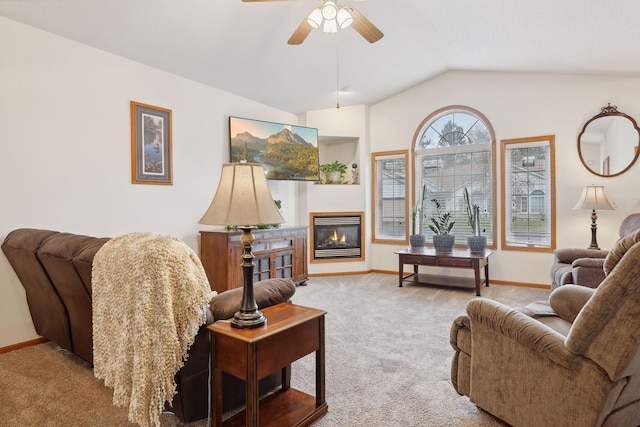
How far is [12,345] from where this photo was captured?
2.94 metres

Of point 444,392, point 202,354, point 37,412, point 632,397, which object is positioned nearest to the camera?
point 632,397

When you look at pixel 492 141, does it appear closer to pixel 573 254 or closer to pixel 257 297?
pixel 573 254

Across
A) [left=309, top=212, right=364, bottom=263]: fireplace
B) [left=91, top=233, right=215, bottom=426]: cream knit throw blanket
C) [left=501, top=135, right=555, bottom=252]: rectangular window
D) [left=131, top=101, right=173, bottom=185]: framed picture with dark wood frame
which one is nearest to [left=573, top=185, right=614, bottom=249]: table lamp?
[left=501, top=135, right=555, bottom=252]: rectangular window

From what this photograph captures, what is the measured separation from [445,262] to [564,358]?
329 centimetres

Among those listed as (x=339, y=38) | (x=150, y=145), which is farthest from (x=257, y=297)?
(x=339, y=38)

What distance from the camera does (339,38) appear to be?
13.4ft

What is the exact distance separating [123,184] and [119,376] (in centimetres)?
257

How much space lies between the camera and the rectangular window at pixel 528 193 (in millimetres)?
4852

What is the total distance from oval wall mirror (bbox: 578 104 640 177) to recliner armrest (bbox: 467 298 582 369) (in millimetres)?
3950

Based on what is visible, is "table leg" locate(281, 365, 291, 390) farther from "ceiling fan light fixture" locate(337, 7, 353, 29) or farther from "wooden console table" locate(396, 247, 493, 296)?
"wooden console table" locate(396, 247, 493, 296)

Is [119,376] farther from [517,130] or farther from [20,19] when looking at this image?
[517,130]

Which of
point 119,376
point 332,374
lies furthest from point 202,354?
point 332,374

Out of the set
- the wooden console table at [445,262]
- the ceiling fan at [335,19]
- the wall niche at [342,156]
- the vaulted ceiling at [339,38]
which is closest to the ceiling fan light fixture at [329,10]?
the ceiling fan at [335,19]

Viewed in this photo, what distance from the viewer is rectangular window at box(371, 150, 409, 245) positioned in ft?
19.6
